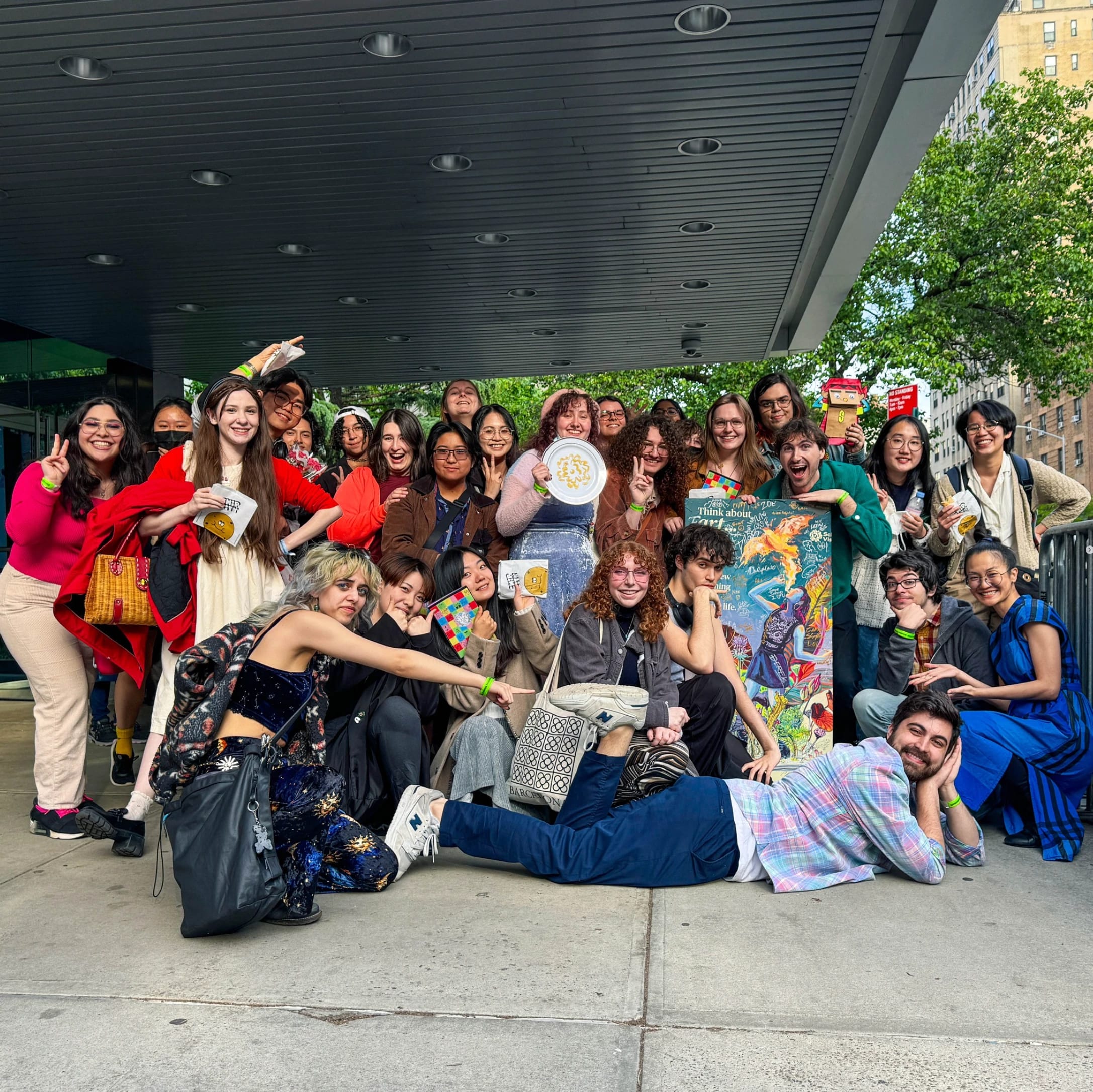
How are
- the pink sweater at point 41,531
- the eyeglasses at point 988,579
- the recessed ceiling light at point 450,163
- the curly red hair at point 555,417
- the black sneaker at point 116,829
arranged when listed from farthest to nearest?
the recessed ceiling light at point 450,163
the curly red hair at point 555,417
the eyeglasses at point 988,579
the pink sweater at point 41,531
the black sneaker at point 116,829

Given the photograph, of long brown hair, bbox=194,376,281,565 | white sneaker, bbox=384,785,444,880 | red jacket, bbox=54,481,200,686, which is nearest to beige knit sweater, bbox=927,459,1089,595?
white sneaker, bbox=384,785,444,880

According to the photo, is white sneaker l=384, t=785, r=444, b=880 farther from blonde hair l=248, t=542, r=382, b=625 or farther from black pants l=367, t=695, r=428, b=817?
blonde hair l=248, t=542, r=382, b=625

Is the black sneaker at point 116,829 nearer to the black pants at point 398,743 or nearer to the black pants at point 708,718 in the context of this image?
the black pants at point 398,743

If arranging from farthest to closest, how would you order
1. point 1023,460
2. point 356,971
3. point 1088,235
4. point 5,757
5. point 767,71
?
point 1088,235 < point 5,757 < point 1023,460 < point 767,71 < point 356,971

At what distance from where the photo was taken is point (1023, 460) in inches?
248

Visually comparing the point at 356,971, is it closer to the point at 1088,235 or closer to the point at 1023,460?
the point at 1023,460

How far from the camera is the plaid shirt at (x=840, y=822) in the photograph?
434cm

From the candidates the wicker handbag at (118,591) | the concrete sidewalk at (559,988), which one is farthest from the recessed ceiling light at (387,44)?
the concrete sidewalk at (559,988)

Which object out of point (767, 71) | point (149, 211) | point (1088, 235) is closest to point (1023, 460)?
point (767, 71)

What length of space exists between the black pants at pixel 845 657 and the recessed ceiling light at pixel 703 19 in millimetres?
3164

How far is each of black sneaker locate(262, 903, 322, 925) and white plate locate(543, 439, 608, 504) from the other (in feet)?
8.27

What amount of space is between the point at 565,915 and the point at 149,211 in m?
6.11

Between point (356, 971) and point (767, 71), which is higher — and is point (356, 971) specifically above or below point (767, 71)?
below

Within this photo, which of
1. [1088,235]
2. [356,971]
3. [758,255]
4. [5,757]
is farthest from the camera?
[1088,235]
